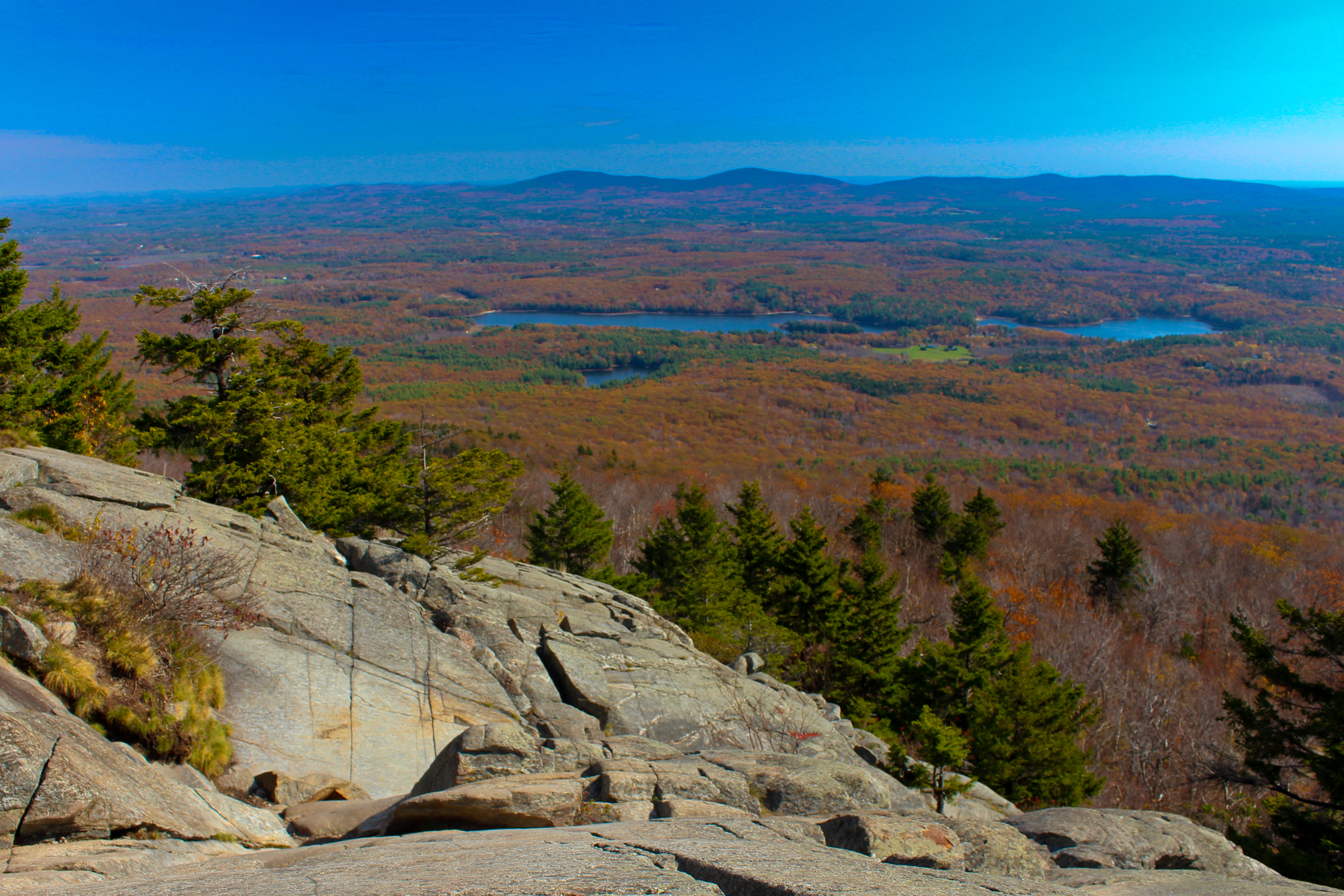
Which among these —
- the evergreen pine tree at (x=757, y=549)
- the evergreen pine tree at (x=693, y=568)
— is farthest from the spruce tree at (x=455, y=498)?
the evergreen pine tree at (x=757, y=549)

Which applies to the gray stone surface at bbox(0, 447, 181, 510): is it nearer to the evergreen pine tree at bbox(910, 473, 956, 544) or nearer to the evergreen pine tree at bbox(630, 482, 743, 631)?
the evergreen pine tree at bbox(630, 482, 743, 631)

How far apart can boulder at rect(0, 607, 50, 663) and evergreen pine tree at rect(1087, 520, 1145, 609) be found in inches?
1770

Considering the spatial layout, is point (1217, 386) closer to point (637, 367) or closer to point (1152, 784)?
point (637, 367)

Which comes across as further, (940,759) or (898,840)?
(940,759)

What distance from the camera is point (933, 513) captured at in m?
44.9

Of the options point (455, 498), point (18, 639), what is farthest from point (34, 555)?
point (455, 498)

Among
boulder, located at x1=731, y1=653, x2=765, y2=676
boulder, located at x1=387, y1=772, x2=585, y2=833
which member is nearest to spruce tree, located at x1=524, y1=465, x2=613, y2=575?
boulder, located at x1=731, y1=653, x2=765, y2=676

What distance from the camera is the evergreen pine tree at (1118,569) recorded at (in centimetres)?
4041

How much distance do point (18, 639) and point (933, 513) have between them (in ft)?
144

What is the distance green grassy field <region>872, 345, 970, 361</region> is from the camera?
16075cm

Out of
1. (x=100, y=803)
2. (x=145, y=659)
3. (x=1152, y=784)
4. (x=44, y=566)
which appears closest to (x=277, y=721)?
(x=145, y=659)

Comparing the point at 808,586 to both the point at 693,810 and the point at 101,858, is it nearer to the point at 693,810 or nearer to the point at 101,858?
the point at 693,810

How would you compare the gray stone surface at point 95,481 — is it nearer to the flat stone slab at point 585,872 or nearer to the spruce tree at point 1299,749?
the flat stone slab at point 585,872

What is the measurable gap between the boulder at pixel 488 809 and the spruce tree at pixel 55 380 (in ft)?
39.3
